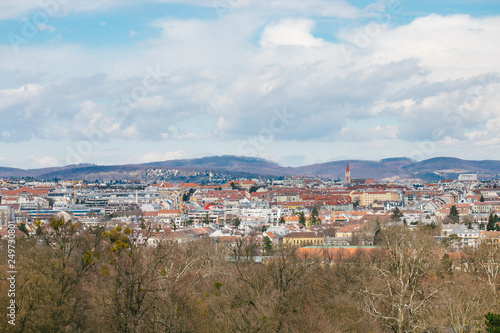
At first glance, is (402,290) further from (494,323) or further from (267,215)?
(267,215)

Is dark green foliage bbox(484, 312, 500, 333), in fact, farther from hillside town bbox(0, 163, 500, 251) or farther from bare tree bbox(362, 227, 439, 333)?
hillside town bbox(0, 163, 500, 251)

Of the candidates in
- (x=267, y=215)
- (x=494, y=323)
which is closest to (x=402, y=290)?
(x=494, y=323)

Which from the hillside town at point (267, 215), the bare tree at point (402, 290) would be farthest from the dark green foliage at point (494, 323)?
the hillside town at point (267, 215)

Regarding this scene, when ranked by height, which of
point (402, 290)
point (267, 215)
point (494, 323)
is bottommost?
point (267, 215)

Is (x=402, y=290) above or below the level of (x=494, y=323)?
below

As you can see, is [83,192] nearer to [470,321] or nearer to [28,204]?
[28,204]

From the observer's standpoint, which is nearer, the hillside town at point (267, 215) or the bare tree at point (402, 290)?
the bare tree at point (402, 290)

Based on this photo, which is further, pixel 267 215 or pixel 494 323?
pixel 267 215

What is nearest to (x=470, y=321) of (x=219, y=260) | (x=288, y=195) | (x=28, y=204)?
(x=219, y=260)

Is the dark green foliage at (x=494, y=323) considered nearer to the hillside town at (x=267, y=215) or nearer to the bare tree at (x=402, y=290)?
the bare tree at (x=402, y=290)
